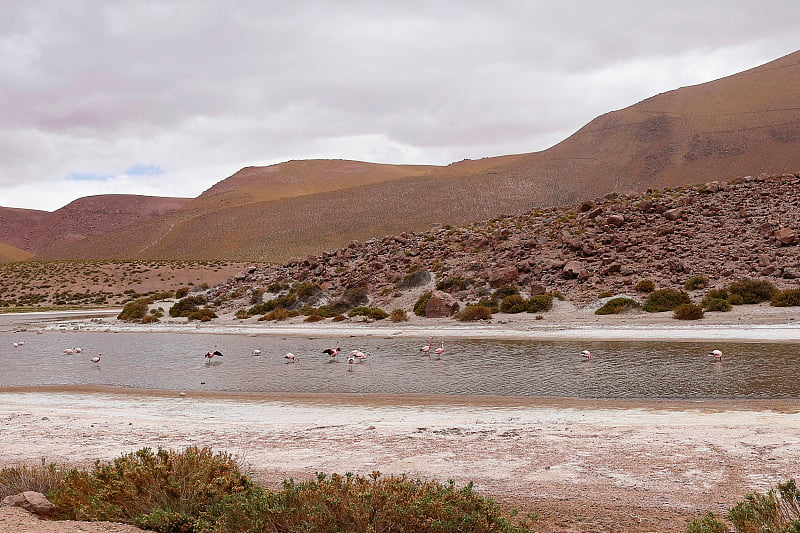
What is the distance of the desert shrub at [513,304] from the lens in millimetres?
33438

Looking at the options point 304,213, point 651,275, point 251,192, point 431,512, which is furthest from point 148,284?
point 251,192

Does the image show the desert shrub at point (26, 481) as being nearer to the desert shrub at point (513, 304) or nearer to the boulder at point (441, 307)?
the boulder at point (441, 307)

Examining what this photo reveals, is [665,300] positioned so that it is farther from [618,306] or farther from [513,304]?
[513,304]

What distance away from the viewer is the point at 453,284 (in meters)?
39.3

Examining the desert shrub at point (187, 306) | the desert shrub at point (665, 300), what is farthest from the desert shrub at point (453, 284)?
the desert shrub at point (187, 306)

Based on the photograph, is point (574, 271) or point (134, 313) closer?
point (574, 271)

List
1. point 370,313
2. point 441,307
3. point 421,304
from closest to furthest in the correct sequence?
point 441,307, point 370,313, point 421,304

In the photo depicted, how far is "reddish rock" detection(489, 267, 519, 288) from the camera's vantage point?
3706 cm

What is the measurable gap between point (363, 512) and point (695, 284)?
99.6 ft

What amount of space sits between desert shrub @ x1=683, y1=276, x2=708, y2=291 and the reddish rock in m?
8.78

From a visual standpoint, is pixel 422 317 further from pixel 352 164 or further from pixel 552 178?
pixel 352 164

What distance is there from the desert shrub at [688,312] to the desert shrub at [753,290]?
317cm

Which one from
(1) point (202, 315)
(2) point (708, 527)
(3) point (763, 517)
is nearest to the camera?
(2) point (708, 527)

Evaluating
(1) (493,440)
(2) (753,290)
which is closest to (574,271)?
(2) (753,290)
